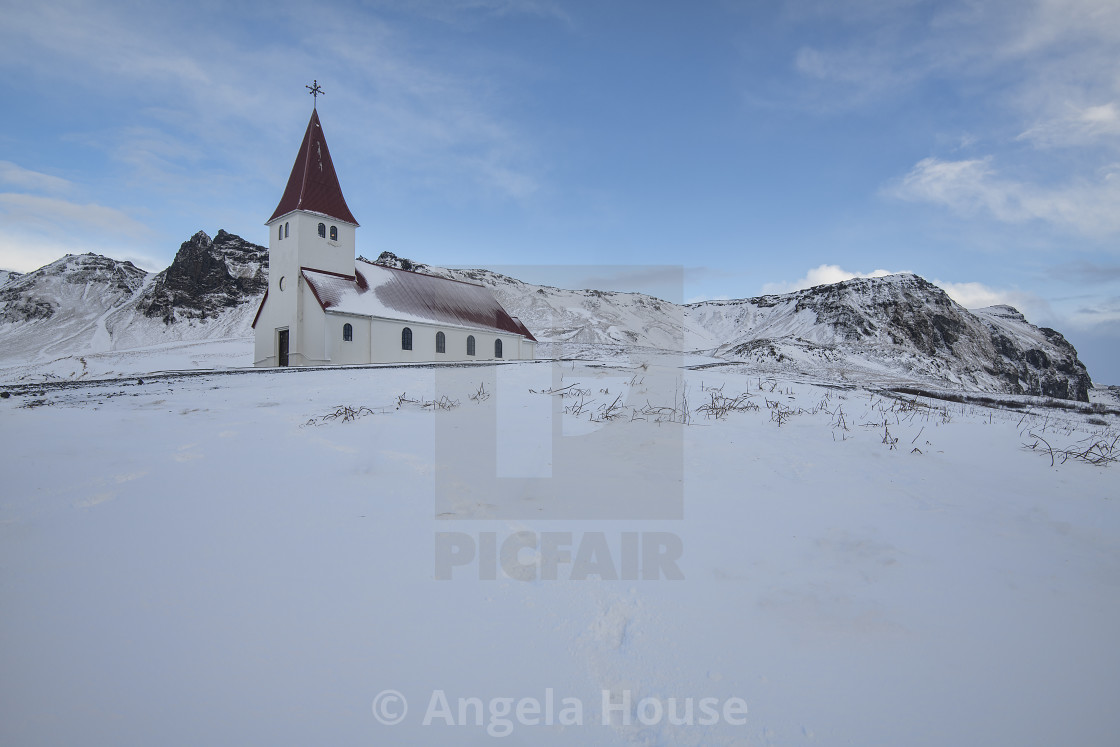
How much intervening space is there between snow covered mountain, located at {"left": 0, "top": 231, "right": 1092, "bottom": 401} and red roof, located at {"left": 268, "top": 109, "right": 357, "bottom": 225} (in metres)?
8.39

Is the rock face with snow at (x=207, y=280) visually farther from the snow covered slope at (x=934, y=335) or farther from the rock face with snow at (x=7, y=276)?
the snow covered slope at (x=934, y=335)

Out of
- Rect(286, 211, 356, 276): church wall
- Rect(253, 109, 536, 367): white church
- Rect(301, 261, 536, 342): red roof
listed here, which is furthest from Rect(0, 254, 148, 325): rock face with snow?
Rect(301, 261, 536, 342): red roof

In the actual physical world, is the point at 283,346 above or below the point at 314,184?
below

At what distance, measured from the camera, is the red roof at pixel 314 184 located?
25.2 meters

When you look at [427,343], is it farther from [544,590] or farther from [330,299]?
[544,590]

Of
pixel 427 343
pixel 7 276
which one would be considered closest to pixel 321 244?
pixel 427 343

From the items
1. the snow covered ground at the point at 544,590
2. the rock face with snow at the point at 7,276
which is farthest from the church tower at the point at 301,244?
the rock face with snow at the point at 7,276

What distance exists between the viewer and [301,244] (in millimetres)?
24578

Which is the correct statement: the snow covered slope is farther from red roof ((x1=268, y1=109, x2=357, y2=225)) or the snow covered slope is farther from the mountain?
the mountain

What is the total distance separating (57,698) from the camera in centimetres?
206

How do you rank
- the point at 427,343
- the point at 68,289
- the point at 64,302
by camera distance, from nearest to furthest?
the point at 427,343
the point at 64,302
the point at 68,289

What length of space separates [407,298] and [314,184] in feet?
21.6

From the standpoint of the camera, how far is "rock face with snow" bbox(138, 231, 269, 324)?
59.9 m

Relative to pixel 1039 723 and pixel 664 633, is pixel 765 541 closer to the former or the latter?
pixel 664 633
